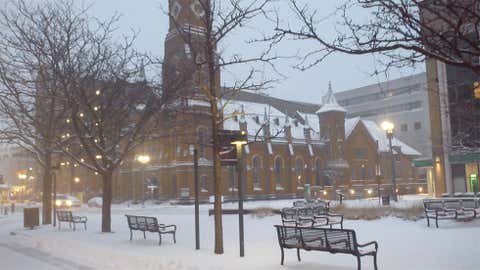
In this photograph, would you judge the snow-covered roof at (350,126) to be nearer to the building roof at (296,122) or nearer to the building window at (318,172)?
the building roof at (296,122)

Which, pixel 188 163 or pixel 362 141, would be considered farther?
pixel 362 141

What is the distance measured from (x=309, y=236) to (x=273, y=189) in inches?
2081

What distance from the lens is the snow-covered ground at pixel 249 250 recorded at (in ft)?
37.7

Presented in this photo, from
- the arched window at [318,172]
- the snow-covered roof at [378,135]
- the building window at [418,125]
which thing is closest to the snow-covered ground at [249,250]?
the arched window at [318,172]

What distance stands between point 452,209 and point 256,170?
45.0m

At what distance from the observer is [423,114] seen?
9388 centimetres

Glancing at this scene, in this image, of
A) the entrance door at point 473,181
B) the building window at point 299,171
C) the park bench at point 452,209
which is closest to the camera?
the park bench at point 452,209

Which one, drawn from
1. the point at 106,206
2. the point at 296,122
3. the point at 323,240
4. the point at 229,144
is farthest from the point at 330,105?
the point at 323,240

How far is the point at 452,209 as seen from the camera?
19156mm

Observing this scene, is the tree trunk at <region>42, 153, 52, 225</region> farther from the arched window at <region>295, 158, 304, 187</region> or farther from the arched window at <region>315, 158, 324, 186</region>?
the arched window at <region>315, 158, 324, 186</region>

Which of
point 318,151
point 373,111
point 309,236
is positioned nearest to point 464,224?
point 309,236

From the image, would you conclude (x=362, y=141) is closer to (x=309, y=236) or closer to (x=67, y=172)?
(x=67, y=172)

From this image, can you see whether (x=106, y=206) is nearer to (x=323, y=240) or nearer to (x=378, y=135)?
(x=323, y=240)

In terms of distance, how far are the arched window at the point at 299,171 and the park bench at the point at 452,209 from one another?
47.1 meters
